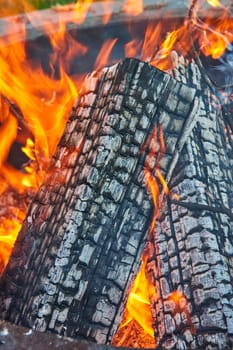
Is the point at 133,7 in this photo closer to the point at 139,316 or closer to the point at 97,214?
the point at 97,214

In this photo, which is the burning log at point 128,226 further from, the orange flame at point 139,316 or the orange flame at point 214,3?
the orange flame at point 214,3

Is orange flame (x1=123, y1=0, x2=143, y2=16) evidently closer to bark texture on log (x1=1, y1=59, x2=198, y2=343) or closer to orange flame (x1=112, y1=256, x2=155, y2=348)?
bark texture on log (x1=1, y1=59, x2=198, y2=343)

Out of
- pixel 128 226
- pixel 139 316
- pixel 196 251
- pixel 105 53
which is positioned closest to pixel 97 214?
pixel 128 226

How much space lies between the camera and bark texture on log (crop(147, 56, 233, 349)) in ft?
4.63

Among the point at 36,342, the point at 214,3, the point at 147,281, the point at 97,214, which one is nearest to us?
the point at 36,342

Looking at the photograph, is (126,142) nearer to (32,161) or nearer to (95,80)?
(95,80)

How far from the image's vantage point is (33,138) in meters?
2.68

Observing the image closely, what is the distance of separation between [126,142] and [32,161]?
131cm

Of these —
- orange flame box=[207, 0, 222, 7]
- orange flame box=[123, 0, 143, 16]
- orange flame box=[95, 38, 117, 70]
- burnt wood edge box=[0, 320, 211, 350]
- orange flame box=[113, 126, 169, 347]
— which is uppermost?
orange flame box=[207, 0, 222, 7]

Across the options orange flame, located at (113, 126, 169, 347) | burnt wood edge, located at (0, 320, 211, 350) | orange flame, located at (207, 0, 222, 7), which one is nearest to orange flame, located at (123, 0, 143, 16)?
orange flame, located at (207, 0, 222, 7)

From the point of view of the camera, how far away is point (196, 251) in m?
1.51

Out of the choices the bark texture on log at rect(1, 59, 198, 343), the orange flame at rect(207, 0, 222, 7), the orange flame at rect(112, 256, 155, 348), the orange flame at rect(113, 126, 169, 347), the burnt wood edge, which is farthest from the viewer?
the orange flame at rect(207, 0, 222, 7)

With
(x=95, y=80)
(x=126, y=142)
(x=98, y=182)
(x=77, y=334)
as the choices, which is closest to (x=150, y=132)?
(x=126, y=142)

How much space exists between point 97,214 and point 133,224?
124mm
